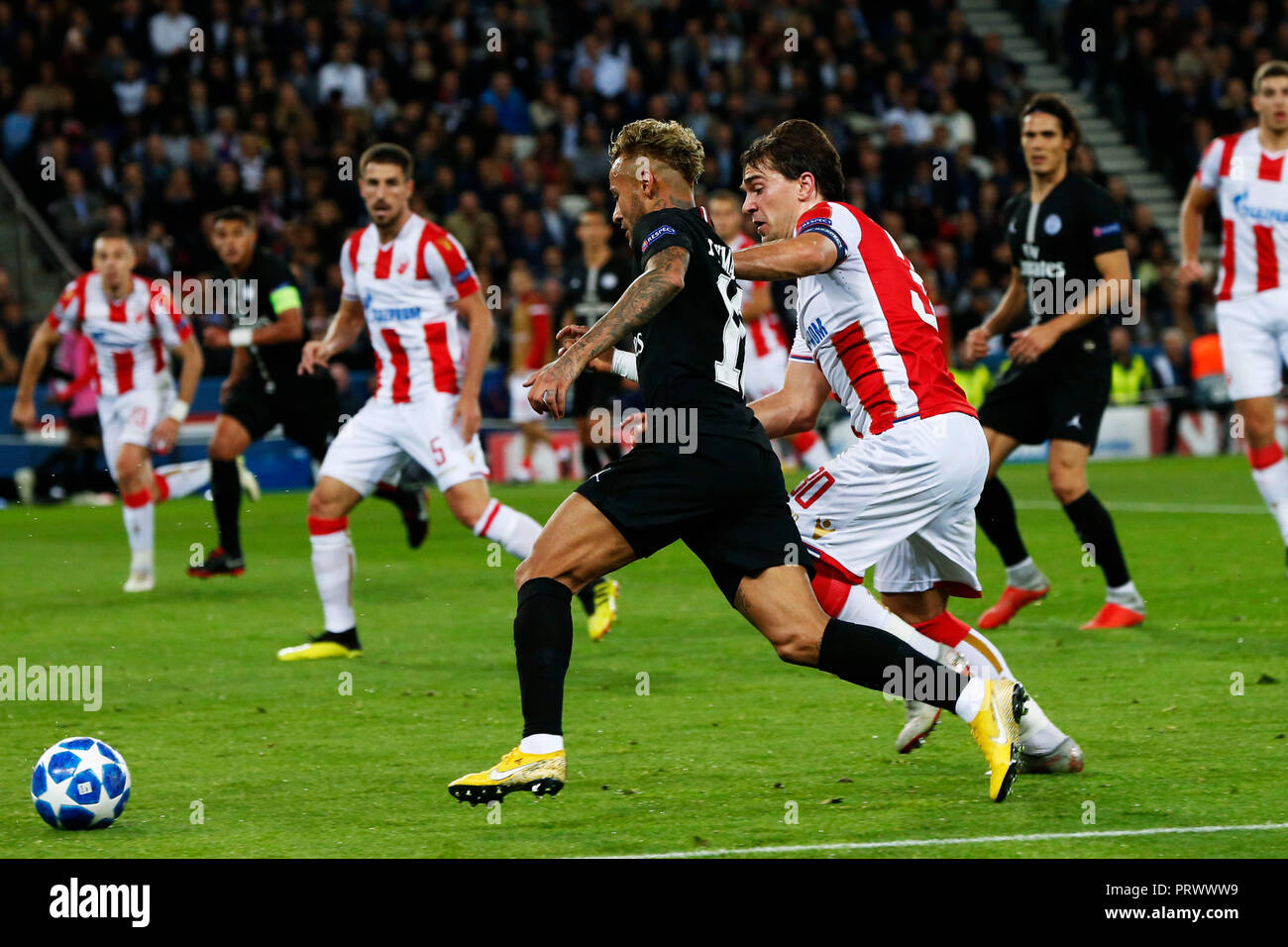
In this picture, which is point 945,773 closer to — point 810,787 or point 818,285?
point 810,787

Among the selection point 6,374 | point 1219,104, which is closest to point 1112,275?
point 6,374

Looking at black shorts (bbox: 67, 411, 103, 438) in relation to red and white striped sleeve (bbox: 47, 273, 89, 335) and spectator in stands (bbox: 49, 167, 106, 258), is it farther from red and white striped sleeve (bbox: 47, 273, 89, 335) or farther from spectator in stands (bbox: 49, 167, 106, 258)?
red and white striped sleeve (bbox: 47, 273, 89, 335)

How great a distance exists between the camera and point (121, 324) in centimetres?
1268

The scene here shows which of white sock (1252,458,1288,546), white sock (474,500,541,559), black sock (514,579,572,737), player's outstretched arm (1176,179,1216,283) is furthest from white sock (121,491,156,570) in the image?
black sock (514,579,572,737)

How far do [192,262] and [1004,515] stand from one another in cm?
1349

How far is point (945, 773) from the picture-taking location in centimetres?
610

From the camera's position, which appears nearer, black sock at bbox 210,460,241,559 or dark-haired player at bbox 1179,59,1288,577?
dark-haired player at bbox 1179,59,1288,577

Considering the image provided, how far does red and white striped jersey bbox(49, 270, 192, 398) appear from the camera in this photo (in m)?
12.7

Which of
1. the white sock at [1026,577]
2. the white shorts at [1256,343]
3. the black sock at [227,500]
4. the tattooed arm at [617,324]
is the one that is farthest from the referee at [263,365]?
the tattooed arm at [617,324]

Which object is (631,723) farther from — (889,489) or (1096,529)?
(1096,529)

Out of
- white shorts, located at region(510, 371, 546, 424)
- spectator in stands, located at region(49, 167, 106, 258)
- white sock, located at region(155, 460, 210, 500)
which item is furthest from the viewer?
spectator in stands, located at region(49, 167, 106, 258)

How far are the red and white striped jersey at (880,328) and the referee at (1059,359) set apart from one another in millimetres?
2874

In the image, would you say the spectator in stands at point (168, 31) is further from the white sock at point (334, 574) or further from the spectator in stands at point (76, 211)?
the white sock at point (334, 574)

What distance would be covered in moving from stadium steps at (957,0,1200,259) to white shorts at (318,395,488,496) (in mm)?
19795
